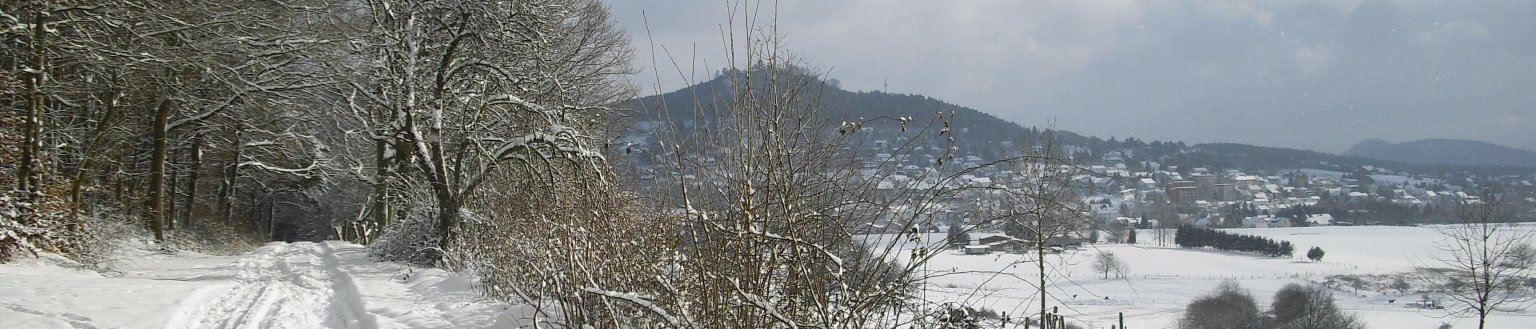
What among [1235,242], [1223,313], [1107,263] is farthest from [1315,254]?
[1107,263]

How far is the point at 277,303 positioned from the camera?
7059 mm

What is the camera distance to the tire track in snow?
5864 mm

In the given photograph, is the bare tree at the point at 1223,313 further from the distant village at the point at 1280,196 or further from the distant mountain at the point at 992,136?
the distant mountain at the point at 992,136

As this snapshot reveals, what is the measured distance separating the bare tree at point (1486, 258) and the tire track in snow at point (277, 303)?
81.8 feet

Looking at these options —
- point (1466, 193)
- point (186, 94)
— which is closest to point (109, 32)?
point (186, 94)

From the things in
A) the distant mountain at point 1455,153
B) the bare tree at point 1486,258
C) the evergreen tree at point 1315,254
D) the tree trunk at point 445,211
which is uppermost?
the distant mountain at point 1455,153

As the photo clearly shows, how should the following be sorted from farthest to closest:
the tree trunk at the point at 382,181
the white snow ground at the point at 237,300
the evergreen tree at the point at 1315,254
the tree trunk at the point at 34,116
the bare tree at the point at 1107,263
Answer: the evergreen tree at the point at 1315,254 → the tree trunk at the point at 382,181 → the bare tree at the point at 1107,263 → the tree trunk at the point at 34,116 → the white snow ground at the point at 237,300

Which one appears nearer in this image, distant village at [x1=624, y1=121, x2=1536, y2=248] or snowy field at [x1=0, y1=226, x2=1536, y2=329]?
distant village at [x1=624, y1=121, x2=1536, y2=248]

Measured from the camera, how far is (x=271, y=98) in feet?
46.9

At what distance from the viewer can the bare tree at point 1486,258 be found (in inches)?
779

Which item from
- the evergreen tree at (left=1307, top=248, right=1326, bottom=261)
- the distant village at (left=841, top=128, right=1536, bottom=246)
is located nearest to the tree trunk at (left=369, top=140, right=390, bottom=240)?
the distant village at (left=841, top=128, right=1536, bottom=246)

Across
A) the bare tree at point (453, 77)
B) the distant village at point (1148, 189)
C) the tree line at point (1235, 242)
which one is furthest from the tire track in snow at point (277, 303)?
the tree line at point (1235, 242)

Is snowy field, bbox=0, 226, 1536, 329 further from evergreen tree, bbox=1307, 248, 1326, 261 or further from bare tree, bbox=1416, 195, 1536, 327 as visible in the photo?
evergreen tree, bbox=1307, 248, 1326, 261

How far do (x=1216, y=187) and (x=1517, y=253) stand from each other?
215 feet
